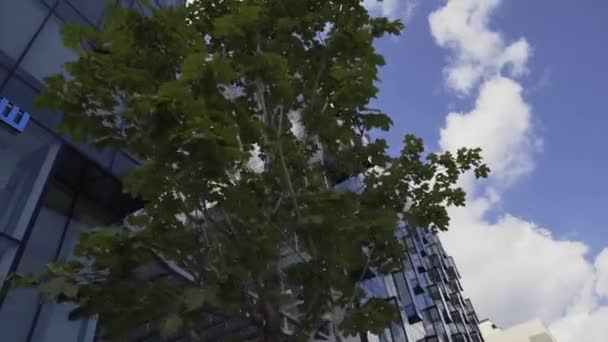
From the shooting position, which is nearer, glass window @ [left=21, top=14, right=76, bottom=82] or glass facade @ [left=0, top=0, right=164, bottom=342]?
glass facade @ [left=0, top=0, right=164, bottom=342]

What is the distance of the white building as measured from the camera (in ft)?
227

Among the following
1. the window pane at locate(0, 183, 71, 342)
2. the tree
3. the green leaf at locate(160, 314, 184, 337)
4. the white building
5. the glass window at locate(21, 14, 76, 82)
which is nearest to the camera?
the green leaf at locate(160, 314, 184, 337)

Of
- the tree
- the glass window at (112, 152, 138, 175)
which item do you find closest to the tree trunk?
the tree

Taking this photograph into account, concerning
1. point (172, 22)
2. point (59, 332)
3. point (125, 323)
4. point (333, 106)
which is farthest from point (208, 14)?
point (59, 332)

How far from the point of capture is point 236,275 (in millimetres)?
3758

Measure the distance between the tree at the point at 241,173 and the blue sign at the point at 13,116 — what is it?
4.90m

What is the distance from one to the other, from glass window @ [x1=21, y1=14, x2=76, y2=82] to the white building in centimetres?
7996

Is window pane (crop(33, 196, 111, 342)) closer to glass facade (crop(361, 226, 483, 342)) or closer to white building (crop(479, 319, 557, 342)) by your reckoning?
glass facade (crop(361, 226, 483, 342))

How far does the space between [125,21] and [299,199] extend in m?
2.69

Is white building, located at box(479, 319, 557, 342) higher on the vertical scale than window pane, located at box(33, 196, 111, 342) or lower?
higher

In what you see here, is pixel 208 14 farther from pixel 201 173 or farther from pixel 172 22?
pixel 201 173

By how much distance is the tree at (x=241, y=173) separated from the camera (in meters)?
3.76

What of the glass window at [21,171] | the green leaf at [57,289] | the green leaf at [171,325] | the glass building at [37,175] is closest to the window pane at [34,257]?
the glass building at [37,175]

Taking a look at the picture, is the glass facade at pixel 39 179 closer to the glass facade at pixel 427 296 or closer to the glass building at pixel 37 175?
the glass building at pixel 37 175
